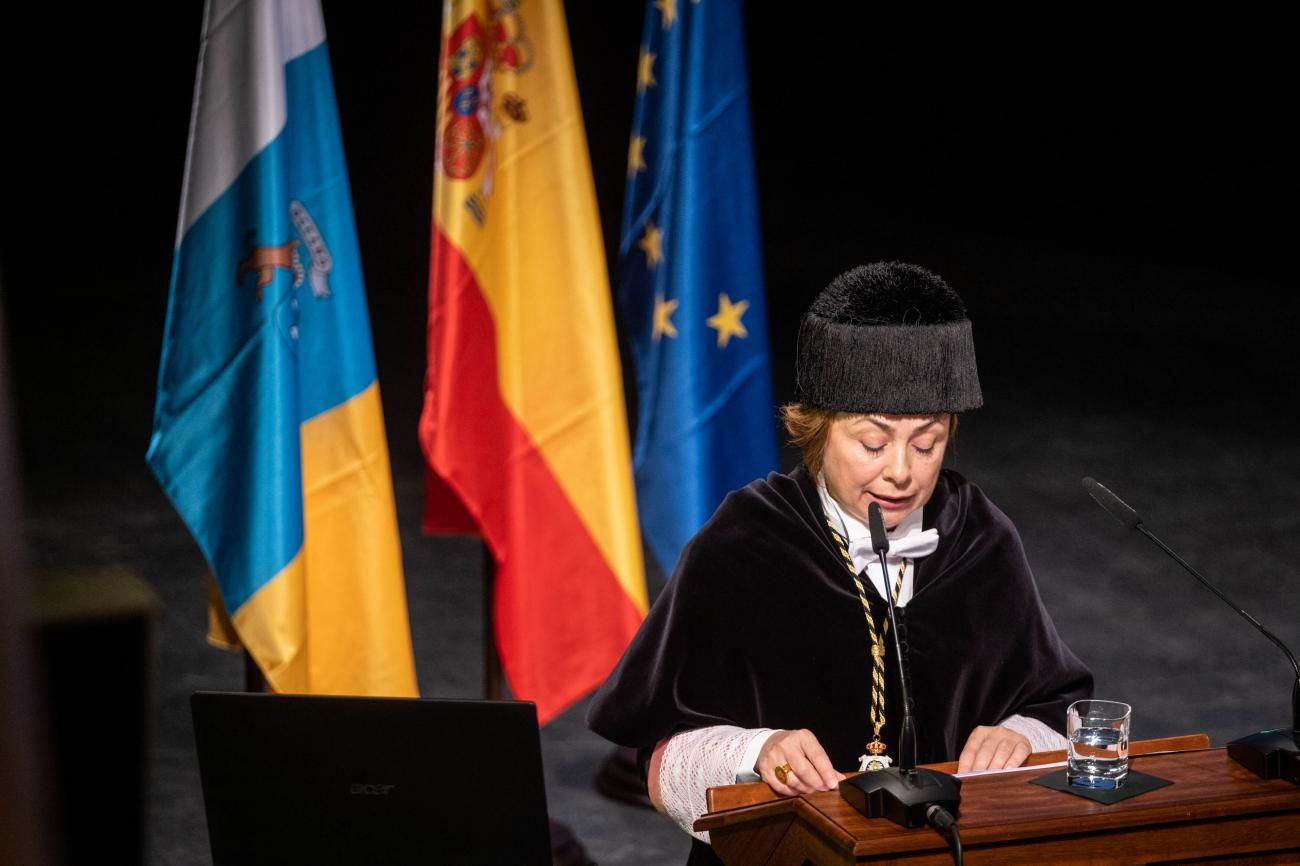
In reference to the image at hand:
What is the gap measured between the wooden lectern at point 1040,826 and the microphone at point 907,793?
1 cm

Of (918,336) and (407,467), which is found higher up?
(918,336)

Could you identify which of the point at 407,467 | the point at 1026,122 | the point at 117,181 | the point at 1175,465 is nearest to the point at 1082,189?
the point at 1026,122

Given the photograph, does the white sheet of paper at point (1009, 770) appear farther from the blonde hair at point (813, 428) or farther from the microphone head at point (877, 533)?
the blonde hair at point (813, 428)

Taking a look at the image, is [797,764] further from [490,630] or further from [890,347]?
[490,630]

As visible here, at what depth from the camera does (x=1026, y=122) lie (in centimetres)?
1052

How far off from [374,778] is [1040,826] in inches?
31.6

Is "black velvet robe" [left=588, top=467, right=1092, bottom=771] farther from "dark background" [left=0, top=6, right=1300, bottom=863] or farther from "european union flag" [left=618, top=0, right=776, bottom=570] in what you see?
"dark background" [left=0, top=6, right=1300, bottom=863]

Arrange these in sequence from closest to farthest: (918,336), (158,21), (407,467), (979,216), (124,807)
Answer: (124,807), (918,336), (407,467), (158,21), (979,216)

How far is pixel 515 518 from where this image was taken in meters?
3.58

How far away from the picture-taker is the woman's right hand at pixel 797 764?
184 centimetres

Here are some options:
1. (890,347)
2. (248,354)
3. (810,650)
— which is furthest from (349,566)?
(890,347)

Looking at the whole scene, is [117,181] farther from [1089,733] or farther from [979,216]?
[1089,733]

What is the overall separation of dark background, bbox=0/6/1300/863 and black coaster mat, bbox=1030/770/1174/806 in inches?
116

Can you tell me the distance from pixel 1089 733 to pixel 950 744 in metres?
0.40
